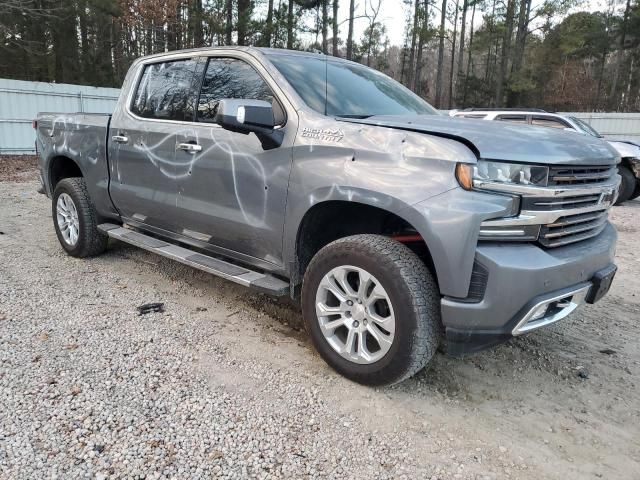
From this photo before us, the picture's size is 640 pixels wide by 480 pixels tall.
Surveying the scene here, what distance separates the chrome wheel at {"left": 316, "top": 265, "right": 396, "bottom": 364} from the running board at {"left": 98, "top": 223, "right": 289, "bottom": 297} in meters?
0.39

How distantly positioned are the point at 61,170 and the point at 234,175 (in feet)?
10.2

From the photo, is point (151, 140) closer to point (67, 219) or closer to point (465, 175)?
point (67, 219)

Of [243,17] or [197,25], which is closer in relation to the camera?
[243,17]

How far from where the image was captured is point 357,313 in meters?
2.82

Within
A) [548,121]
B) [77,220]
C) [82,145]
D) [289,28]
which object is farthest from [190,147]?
[289,28]

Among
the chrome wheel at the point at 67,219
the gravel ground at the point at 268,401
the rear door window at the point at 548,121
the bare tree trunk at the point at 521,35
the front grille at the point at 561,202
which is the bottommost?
the gravel ground at the point at 268,401

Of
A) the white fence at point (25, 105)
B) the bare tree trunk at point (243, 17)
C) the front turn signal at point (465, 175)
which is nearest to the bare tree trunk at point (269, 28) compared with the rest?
the bare tree trunk at point (243, 17)

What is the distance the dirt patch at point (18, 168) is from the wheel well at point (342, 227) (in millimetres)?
9897

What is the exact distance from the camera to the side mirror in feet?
9.50

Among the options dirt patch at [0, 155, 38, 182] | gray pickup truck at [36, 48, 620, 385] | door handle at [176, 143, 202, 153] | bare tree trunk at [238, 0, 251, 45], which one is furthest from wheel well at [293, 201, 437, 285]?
bare tree trunk at [238, 0, 251, 45]

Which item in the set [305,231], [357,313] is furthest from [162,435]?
[305,231]

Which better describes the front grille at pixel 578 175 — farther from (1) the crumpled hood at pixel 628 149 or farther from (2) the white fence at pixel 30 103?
(2) the white fence at pixel 30 103

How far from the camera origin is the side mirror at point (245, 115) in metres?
2.89

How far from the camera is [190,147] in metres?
3.67
